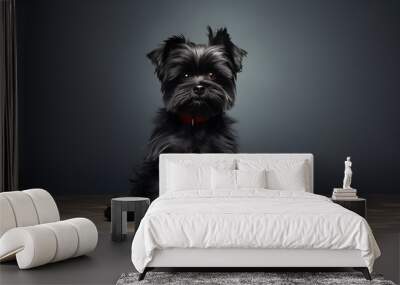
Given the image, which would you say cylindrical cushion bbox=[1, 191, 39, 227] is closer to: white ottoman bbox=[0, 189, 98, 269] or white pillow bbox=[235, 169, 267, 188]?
white ottoman bbox=[0, 189, 98, 269]

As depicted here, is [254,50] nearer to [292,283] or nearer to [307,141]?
[307,141]

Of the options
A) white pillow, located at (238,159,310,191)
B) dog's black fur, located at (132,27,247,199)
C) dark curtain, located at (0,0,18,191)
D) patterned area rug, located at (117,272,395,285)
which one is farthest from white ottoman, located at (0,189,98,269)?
dog's black fur, located at (132,27,247,199)

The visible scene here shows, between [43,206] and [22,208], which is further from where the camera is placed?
[43,206]

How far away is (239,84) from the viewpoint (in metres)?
7.63

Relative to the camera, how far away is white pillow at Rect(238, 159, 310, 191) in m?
5.51

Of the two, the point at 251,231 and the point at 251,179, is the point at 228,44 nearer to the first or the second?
the point at 251,179

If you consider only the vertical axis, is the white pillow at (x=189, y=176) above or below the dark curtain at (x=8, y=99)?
below

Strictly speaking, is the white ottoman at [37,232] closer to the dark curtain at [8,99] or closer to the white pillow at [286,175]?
the white pillow at [286,175]

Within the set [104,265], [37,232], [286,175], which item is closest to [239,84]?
[286,175]

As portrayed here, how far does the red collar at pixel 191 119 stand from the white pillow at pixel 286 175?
153cm

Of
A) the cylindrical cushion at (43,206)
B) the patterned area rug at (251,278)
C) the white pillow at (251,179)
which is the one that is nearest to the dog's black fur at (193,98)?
the white pillow at (251,179)

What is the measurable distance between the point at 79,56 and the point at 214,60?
1759 mm

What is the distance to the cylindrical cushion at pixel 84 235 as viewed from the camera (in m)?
4.44

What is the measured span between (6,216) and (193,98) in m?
3.08
